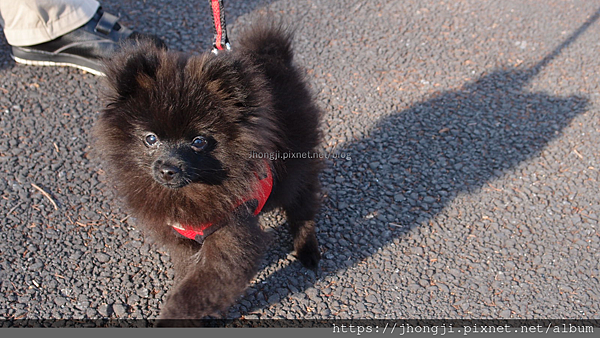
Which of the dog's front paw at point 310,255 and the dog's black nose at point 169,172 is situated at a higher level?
the dog's black nose at point 169,172

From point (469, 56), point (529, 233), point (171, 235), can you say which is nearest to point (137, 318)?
point (171, 235)

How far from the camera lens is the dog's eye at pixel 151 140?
230 cm

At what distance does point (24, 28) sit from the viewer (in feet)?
13.5

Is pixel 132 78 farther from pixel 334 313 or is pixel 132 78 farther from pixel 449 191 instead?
pixel 449 191

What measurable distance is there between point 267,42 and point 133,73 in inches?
36.2

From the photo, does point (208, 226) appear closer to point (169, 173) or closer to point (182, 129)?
point (169, 173)

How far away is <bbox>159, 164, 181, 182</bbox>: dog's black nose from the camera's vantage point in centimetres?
218

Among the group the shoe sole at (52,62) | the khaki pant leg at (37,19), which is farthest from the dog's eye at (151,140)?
the khaki pant leg at (37,19)

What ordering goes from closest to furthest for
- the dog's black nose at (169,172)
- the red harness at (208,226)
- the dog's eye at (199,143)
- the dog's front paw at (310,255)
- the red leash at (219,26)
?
the dog's black nose at (169,172), the dog's eye at (199,143), the red harness at (208,226), the red leash at (219,26), the dog's front paw at (310,255)

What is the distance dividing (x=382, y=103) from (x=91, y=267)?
268 centimetres

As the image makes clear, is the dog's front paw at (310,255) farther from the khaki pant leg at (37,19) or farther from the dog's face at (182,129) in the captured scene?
the khaki pant leg at (37,19)

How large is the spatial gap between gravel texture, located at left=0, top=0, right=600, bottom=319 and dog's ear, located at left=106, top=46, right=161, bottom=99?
3.79 feet

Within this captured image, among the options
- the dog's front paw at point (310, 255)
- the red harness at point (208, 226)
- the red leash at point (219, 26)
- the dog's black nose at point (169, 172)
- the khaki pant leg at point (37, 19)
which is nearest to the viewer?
the dog's black nose at point (169, 172)

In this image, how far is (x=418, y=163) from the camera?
3.89 meters
